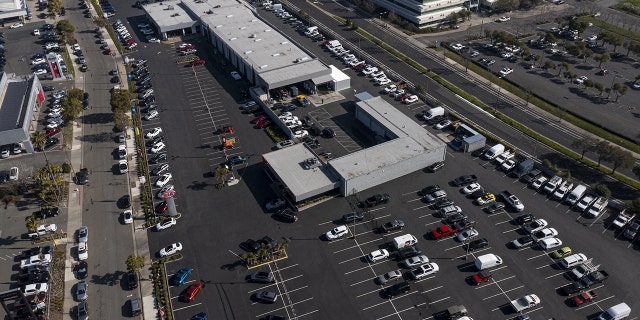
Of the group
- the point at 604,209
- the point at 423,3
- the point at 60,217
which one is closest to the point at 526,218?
the point at 604,209

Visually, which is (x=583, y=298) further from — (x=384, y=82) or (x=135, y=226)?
(x=384, y=82)

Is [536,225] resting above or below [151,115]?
below

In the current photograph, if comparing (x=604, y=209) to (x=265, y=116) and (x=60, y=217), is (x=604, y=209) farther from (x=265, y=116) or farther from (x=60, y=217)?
(x=60, y=217)

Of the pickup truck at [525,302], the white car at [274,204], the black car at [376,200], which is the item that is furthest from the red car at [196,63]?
the pickup truck at [525,302]

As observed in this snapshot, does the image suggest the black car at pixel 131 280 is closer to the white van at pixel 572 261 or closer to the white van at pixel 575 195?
the white van at pixel 572 261

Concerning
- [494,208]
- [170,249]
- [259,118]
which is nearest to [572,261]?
[494,208]

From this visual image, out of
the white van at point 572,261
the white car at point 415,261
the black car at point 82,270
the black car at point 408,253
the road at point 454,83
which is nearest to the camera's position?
the white van at point 572,261

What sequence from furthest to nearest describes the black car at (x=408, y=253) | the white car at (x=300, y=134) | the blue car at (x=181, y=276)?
the white car at (x=300, y=134) < the black car at (x=408, y=253) < the blue car at (x=181, y=276)
